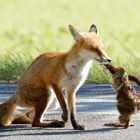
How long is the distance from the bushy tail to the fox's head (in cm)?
103

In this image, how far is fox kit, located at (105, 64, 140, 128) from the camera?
380 inches

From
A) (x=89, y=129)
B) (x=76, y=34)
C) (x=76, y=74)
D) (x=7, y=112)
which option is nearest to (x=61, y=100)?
(x=76, y=74)

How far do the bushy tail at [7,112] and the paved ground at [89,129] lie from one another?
0.28 ft

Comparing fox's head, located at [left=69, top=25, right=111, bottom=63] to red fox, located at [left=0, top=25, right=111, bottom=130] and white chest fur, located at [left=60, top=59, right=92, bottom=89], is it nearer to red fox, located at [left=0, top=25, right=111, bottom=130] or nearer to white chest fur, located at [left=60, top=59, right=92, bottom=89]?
red fox, located at [left=0, top=25, right=111, bottom=130]

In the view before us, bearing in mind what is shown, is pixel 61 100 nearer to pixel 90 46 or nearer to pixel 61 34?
pixel 90 46

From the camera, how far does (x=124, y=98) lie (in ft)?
31.9

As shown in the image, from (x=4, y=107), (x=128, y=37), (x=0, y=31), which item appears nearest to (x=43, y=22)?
(x=0, y=31)

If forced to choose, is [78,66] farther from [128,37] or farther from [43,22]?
[43,22]

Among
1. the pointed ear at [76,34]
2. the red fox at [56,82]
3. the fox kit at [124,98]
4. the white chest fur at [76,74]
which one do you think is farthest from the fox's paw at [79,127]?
the pointed ear at [76,34]

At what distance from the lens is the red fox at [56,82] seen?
31.8ft

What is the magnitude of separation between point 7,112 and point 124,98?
4.51 ft

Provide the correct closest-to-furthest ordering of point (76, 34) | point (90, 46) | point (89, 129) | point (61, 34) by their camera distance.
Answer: point (90, 46), point (89, 129), point (76, 34), point (61, 34)

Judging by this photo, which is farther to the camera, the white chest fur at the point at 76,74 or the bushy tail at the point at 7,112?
the bushy tail at the point at 7,112

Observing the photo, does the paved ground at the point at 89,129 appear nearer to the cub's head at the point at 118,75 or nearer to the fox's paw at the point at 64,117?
the fox's paw at the point at 64,117
